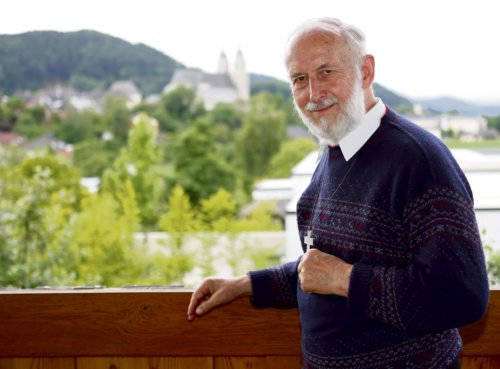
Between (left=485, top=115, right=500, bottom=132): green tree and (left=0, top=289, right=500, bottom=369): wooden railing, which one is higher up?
(left=485, top=115, right=500, bottom=132): green tree

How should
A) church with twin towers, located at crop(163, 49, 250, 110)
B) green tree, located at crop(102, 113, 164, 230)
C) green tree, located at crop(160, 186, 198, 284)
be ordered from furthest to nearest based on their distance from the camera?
church with twin towers, located at crop(163, 49, 250, 110), green tree, located at crop(102, 113, 164, 230), green tree, located at crop(160, 186, 198, 284)

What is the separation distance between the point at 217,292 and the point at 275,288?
0.10 metres

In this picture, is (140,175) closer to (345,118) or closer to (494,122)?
(494,122)

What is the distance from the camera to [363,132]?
0.98m

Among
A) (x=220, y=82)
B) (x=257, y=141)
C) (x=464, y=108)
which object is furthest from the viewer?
(x=220, y=82)

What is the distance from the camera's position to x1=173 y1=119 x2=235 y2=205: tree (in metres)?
19.2

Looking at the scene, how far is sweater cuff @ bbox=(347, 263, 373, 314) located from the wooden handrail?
1.02 ft

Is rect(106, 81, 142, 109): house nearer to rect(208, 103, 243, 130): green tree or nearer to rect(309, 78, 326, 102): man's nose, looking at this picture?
rect(208, 103, 243, 130): green tree

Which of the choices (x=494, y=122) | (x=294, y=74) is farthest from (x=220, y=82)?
(x=294, y=74)

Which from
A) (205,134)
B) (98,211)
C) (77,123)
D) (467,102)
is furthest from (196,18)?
(467,102)

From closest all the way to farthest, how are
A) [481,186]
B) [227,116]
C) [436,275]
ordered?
[436,275], [481,186], [227,116]

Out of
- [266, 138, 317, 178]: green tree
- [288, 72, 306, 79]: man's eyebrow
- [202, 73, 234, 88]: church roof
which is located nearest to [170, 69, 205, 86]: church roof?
[202, 73, 234, 88]: church roof

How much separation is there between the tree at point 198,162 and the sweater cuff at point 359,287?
710 inches

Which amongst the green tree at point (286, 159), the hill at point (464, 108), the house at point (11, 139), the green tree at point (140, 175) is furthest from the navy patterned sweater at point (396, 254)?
the green tree at point (286, 159)
